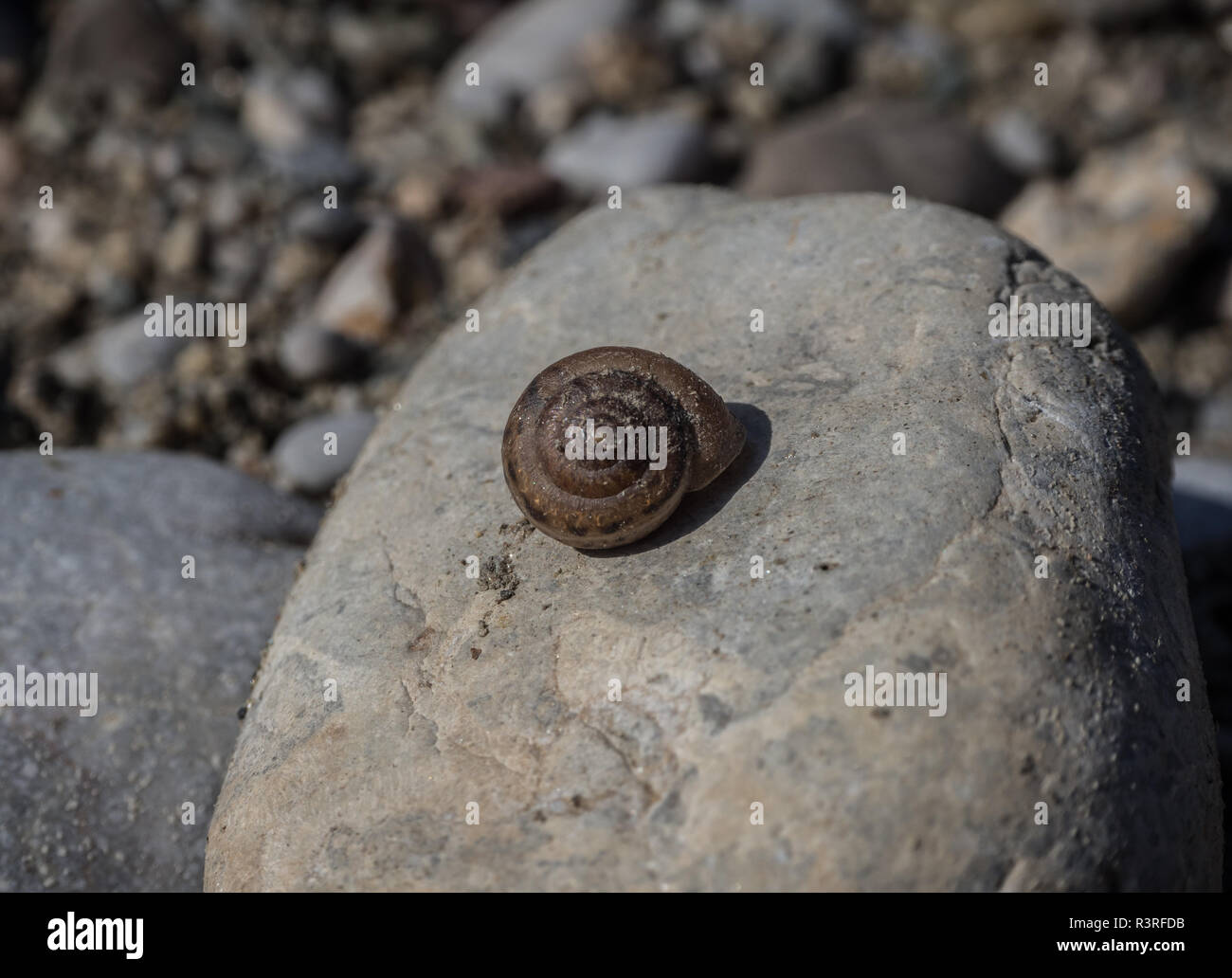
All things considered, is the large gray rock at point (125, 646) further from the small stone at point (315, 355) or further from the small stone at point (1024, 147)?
the small stone at point (1024, 147)

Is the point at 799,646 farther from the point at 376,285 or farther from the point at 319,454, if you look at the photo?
the point at 376,285

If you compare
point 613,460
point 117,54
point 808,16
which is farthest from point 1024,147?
point 117,54

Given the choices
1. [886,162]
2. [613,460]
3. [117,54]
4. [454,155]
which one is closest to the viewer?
[613,460]

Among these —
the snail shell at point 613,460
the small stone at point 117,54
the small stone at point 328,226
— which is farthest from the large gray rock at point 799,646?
the small stone at point 117,54

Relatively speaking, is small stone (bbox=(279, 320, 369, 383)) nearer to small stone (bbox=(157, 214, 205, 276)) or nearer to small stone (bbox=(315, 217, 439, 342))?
small stone (bbox=(315, 217, 439, 342))
